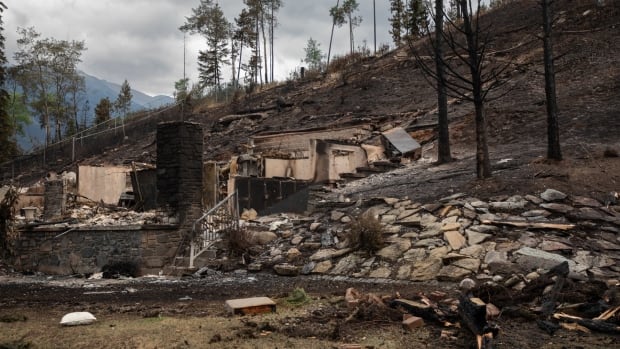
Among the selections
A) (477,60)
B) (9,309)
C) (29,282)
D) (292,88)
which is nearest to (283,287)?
(9,309)

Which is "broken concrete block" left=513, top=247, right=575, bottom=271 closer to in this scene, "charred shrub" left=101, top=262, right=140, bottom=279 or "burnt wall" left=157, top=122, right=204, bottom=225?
"burnt wall" left=157, top=122, right=204, bottom=225

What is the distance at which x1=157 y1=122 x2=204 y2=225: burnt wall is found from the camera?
1132 centimetres

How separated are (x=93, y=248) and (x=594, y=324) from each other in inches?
396

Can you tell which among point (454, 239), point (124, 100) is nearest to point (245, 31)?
point (124, 100)

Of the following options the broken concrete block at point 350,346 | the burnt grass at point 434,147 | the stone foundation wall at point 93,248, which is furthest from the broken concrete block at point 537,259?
the stone foundation wall at point 93,248

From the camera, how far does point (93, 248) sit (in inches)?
441

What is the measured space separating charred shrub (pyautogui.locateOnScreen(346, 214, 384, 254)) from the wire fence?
2650 cm

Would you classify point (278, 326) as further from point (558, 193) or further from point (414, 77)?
point (414, 77)

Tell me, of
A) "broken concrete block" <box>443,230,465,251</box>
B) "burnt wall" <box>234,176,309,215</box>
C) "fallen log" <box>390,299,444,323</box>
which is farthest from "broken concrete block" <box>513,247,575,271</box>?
"burnt wall" <box>234,176,309,215</box>

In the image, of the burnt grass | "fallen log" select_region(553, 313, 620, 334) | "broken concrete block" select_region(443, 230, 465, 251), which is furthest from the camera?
"broken concrete block" select_region(443, 230, 465, 251)

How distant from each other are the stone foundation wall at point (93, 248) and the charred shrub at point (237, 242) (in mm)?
1186

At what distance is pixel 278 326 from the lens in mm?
5297

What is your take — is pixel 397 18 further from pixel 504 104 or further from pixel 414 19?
pixel 504 104

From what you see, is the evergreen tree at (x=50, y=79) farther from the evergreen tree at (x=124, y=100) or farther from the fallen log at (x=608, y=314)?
the fallen log at (x=608, y=314)
